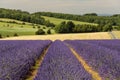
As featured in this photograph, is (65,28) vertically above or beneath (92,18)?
above

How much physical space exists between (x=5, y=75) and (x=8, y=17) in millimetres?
96190

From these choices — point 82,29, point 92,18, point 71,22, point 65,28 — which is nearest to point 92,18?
point 92,18

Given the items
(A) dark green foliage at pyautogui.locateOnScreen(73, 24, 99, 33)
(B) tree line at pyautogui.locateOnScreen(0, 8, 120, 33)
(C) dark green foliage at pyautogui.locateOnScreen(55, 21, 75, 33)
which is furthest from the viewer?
(B) tree line at pyautogui.locateOnScreen(0, 8, 120, 33)

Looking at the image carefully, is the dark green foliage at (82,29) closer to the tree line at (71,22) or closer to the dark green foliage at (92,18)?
the tree line at (71,22)

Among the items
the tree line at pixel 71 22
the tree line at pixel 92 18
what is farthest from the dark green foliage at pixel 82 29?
the tree line at pixel 92 18

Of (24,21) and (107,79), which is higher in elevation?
(107,79)

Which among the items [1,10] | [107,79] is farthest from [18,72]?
[1,10]

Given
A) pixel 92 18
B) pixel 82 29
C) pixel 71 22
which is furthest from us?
pixel 92 18

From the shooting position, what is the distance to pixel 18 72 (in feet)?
36.2

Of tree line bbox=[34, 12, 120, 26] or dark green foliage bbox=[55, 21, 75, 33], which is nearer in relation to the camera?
dark green foliage bbox=[55, 21, 75, 33]

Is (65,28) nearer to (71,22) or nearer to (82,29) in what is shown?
(71,22)

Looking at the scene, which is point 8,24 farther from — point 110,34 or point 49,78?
point 49,78

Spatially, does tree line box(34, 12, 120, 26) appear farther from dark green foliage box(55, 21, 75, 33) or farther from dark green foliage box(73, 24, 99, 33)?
dark green foliage box(55, 21, 75, 33)

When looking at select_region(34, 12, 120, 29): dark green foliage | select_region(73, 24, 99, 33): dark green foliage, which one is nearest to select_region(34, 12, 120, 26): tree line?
select_region(34, 12, 120, 29): dark green foliage
